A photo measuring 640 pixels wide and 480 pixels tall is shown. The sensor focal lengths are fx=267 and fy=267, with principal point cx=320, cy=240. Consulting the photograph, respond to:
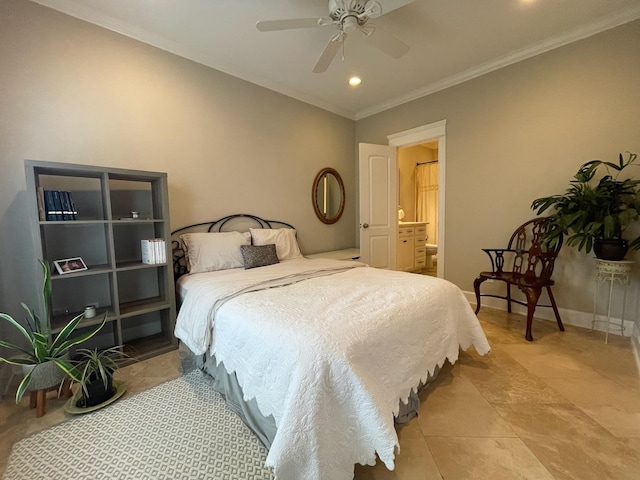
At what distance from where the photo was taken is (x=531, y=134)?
9.39 ft

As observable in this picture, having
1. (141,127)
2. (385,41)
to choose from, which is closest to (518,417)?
(385,41)

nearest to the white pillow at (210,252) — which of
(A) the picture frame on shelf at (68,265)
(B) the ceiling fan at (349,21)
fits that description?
(A) the picture frame on shelf at (68,265)

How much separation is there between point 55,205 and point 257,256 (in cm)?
155

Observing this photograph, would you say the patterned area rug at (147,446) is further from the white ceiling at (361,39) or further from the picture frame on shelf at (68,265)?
the white ceiling at (361,39)

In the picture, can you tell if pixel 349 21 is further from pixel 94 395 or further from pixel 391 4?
pixel 94 395

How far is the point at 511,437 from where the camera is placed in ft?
4.52

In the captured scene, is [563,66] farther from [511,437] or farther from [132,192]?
[132,192]

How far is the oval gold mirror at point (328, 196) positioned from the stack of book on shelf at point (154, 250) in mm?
2164

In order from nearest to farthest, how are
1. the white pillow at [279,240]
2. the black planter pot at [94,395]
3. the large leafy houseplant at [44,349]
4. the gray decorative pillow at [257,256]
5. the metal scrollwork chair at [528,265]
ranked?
the large leafy houseplant at [44,349] < the black planter pot at [94,395] < the metal scrollwork chair at [528,265] < the gray decorative pillow at [257,256] < the white pillow at [279,240]

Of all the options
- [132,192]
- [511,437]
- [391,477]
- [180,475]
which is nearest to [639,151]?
[511,437]

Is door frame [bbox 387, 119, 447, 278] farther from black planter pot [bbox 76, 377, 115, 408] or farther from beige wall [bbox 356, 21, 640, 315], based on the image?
black planter pot [bbox 76, 377, 115, 408]

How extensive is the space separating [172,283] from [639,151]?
4.25 metres

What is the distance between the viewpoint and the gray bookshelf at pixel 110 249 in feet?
6.35

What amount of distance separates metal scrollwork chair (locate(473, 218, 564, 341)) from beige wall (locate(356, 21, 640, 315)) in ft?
0.57
